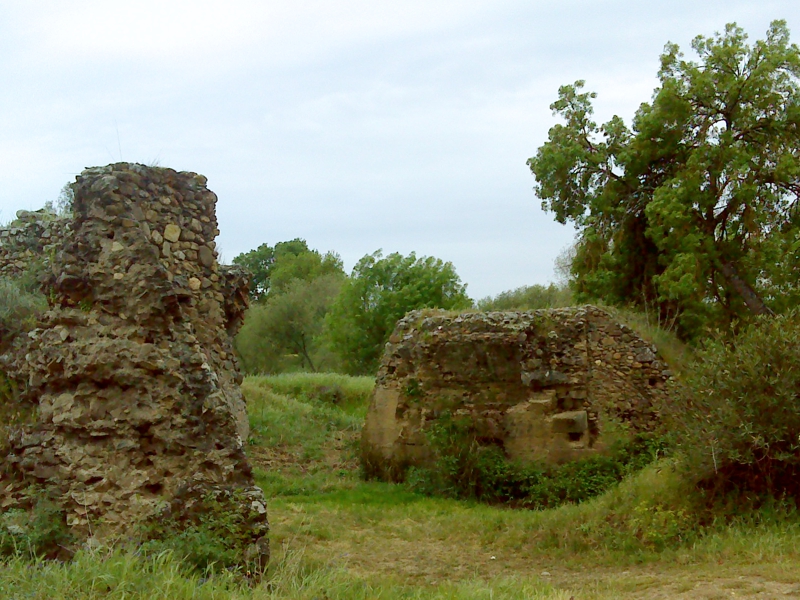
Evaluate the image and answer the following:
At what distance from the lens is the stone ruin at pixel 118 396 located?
6.09 meters

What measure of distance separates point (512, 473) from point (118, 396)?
748cm

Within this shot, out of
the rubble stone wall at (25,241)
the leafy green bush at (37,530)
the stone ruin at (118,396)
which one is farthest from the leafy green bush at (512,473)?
the leafy green bush at (37,530)

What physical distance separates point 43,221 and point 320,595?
862cm

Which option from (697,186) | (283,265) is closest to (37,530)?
(697,186)

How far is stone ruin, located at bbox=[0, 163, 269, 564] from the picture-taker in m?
6.09

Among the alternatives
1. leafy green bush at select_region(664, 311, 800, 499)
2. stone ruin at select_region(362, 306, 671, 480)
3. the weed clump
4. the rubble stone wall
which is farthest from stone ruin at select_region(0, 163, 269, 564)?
stone ruin at select_region(362, 306, 671, 480)

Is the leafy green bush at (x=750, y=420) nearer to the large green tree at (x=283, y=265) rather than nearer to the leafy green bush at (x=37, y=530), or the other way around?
the leafy green bush at (x=37, y=530)

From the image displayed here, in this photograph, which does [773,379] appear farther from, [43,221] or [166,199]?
[43,221]

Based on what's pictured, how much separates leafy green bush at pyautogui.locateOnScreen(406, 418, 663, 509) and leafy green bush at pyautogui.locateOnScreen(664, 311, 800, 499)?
315 cm

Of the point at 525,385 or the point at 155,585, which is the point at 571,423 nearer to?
the point at 525,385

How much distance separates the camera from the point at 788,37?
1755cm

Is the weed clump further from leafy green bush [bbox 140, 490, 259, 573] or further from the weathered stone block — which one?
the weathered stone block

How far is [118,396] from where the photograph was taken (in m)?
6.45

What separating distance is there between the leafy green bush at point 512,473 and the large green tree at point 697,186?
16.1ft
